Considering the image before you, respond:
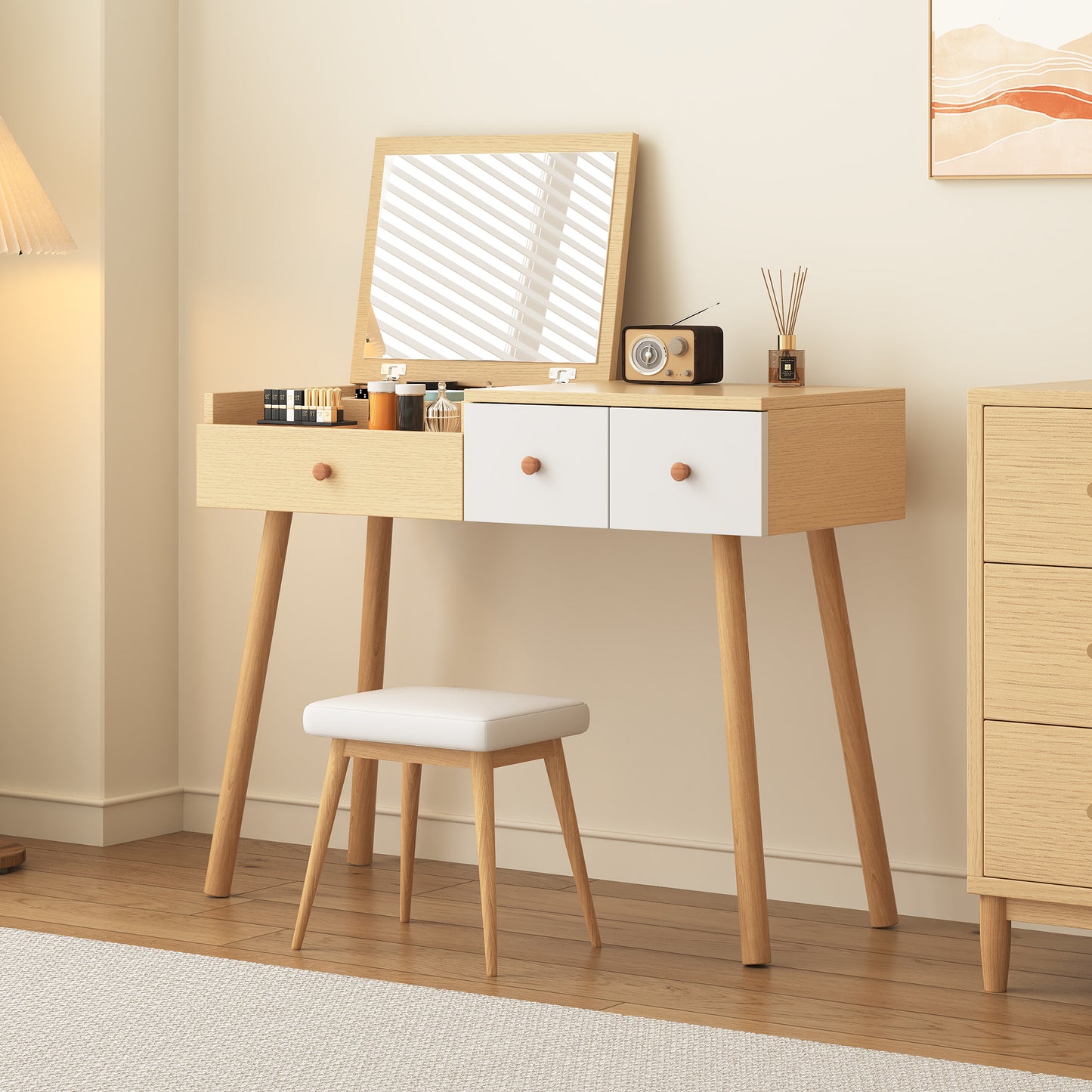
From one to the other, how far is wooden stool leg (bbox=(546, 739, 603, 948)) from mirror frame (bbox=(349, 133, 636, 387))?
784mm

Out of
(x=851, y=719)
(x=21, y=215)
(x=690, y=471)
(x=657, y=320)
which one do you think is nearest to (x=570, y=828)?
(x=851, y=719)

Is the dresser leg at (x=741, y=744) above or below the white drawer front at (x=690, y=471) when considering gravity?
below

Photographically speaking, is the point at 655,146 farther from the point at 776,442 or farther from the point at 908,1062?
the point at 908,1062

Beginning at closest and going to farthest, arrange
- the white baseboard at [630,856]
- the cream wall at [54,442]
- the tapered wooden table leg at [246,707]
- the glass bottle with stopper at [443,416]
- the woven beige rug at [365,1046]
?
the woven beige rug at [365,1046], the glass bottle with stopper at [443,416], the white baseboard at [630,856], the tapered wooden table leg at [246,707], the cream wall at [54,442]

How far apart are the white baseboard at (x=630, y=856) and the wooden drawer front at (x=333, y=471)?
80 cm

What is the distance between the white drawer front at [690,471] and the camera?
106 inches

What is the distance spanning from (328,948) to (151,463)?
1275mm

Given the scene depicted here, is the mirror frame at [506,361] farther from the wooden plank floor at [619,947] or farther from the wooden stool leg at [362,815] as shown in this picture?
the wooden plank floor at [619,947]

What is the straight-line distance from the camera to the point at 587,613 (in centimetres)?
345

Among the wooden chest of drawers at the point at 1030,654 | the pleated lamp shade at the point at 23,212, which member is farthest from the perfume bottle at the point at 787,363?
the pleated lamp shade at the point at 23,212

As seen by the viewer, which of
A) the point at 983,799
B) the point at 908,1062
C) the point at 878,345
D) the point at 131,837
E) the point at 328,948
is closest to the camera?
the point at 908,1062

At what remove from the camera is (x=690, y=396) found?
277cm

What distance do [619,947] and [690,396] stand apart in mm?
919

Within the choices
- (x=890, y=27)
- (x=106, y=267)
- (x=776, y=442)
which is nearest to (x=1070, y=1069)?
(x=776, y=442)
